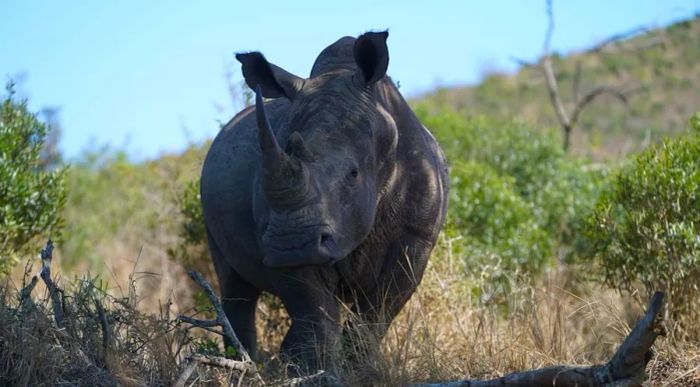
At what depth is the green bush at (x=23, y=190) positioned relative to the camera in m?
8.74

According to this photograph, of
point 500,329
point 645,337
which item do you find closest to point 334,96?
point 500,329

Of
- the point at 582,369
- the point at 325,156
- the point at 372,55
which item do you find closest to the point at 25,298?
the point at 325,156

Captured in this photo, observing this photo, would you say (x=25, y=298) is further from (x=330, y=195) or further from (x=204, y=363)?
(x=330, y=195)

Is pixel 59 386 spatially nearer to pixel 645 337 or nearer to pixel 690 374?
pixel 645 337

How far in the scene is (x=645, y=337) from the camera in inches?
191

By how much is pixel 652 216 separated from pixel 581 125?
2690 cm

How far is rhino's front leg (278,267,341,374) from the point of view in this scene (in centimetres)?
647

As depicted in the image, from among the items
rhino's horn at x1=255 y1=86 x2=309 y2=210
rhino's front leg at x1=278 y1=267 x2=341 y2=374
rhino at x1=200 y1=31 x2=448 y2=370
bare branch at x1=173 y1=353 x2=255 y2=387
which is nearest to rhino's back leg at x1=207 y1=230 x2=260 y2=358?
rhino at x1=200 y1=31 x2=448 y2=370

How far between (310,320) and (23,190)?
3456mm

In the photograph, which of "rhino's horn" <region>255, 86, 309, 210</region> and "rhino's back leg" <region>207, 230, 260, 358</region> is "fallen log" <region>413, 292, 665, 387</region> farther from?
"rhino's back leg" <region>207, 230, 260, 358</region>

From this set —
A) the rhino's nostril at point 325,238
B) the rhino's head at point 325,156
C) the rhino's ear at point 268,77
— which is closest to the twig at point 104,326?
the rhino's head at point 325,156

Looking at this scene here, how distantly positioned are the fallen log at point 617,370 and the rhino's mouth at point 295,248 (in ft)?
2.89

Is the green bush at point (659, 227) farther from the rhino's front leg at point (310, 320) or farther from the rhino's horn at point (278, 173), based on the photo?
the rhino's horn at point (278, 173)

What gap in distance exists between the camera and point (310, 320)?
654 centimetres
